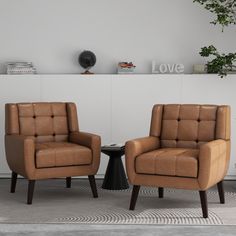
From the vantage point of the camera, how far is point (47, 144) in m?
5.20

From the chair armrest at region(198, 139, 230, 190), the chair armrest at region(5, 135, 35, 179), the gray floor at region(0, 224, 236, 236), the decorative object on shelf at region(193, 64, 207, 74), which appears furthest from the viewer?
the decorative object on shelf at region(193, 64, 207, 74)

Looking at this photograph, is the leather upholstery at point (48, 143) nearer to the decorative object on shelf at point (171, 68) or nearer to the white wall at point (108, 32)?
the white wall at point (108, 32)

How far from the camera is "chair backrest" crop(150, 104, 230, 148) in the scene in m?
4.88

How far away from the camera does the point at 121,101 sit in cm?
613

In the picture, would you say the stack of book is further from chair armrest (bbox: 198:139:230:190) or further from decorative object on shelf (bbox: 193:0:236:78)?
chair armrest (bbox: 198:139:230:190)

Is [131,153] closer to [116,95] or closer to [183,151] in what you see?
[183,151]

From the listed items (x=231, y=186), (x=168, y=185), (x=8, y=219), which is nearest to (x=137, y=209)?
(x=168, y=185)

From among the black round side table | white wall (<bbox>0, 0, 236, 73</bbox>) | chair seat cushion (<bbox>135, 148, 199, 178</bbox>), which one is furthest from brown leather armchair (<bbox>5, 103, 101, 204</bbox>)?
white wall (<bbox>0, 0, 236, 73</bbox>)

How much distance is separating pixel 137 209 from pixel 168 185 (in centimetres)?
38

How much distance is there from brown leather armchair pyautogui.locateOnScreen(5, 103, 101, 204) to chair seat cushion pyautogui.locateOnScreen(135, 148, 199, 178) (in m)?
0.71

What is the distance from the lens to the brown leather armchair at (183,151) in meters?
4.32

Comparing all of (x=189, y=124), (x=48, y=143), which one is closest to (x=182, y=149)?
(x=189, y=124)

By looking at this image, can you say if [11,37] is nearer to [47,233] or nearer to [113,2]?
[113,2]

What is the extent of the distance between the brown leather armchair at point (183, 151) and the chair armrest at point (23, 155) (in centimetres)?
89
